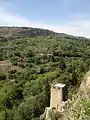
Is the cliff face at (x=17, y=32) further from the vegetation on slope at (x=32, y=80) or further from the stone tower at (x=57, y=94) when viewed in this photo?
the stone tower at (x=57, y=94)

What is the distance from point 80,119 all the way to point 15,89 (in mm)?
32703

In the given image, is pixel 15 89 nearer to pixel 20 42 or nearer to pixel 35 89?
pixel 35 89

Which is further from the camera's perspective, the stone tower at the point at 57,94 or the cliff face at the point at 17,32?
the cliff face at the point at 17,32

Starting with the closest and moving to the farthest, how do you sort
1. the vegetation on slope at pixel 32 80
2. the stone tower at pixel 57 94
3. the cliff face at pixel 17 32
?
1. the stone tower at pixel 57 94
2. the vegetation on slope at pixel 32 80
3. the cliff face at pixel 17 32

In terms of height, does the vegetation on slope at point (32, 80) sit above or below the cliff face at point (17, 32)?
below

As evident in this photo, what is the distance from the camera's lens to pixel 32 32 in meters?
158

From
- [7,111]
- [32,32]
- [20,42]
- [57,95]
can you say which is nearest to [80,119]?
[57,95]

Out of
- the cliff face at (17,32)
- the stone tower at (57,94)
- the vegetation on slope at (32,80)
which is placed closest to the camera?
the stone tower at (57,94)

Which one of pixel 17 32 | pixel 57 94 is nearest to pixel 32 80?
pixel 57 94

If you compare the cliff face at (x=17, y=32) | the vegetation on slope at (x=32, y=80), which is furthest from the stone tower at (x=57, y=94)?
the cliff face at (x=17, y=32)

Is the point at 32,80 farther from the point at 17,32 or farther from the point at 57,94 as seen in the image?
the point at 17,32

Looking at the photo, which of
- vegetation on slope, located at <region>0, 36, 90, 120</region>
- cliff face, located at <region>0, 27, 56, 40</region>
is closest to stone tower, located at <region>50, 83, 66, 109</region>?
vegetation on slope, located at <region>0, 36, 90, 120</region>

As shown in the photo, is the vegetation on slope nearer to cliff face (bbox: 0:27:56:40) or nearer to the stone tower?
the stone tower

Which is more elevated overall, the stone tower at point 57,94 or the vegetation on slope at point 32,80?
the stone tower at point 57,94
